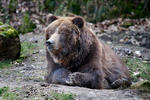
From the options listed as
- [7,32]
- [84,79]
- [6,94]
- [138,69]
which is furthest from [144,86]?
[7,32]

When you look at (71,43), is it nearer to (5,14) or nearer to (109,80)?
(109,80)

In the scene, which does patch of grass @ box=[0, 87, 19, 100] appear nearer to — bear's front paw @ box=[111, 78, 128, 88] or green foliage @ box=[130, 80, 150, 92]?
green foliage @ box=[130, 80, 150, 92]

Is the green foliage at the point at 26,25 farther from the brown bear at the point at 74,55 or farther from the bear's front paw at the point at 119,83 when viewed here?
the bear's front paw at the point at 119,83

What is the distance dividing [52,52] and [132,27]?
30.9ft

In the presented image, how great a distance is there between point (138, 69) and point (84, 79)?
2.94 m

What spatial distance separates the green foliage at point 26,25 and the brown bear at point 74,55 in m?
8.57

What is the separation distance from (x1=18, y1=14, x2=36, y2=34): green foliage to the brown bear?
857cm

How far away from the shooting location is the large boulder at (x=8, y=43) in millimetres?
9312

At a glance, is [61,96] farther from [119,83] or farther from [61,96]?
[119,83]

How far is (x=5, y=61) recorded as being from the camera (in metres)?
9.45

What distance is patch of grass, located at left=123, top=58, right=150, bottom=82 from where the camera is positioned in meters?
8.66

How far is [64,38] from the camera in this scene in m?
6.79

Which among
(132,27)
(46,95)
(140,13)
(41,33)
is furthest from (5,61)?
(140,13)

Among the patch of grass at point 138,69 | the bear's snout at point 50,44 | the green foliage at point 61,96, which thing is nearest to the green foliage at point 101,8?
the patch of grass at point 138,69
